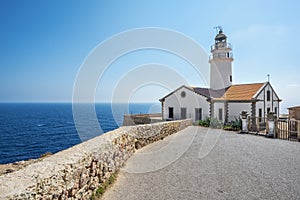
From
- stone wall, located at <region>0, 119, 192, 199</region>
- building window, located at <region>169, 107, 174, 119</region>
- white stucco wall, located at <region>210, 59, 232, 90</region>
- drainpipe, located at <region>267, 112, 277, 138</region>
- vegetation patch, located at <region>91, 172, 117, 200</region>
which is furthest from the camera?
white stucco wall, located at <region>210, 59, 232, 90</region>

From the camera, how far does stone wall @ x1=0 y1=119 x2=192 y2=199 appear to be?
2371 millimetres

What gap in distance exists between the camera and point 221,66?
24781 mm

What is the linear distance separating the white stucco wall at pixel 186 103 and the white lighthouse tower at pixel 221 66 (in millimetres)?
4848

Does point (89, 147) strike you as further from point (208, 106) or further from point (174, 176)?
point (208, 106)

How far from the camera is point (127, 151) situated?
705 cm

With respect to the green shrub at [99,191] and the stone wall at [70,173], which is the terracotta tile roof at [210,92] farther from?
the green shrub at [99,191]

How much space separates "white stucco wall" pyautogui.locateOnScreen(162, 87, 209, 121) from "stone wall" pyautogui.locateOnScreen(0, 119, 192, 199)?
14811 millimetres

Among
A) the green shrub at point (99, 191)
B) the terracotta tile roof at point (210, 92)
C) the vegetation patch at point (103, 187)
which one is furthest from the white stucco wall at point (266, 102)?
the green shrub at point (99, 191)

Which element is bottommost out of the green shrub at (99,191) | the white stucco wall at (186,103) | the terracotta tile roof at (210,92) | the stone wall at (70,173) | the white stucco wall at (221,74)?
the green shrub at (99,191)

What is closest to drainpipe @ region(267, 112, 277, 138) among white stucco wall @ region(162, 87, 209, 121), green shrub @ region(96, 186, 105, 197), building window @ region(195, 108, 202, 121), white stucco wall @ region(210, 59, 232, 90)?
white stucco wall @ region(162, 87, 209, 121)

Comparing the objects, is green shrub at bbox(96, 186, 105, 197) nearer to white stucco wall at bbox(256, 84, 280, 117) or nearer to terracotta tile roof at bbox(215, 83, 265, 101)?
terracotta tile roof at bbox(215, 83, 265, 101)

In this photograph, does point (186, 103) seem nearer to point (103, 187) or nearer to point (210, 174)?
point (210, 174)

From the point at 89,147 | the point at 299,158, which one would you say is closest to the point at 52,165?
the point at 89,147

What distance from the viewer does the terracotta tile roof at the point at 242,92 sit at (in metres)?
19.5
